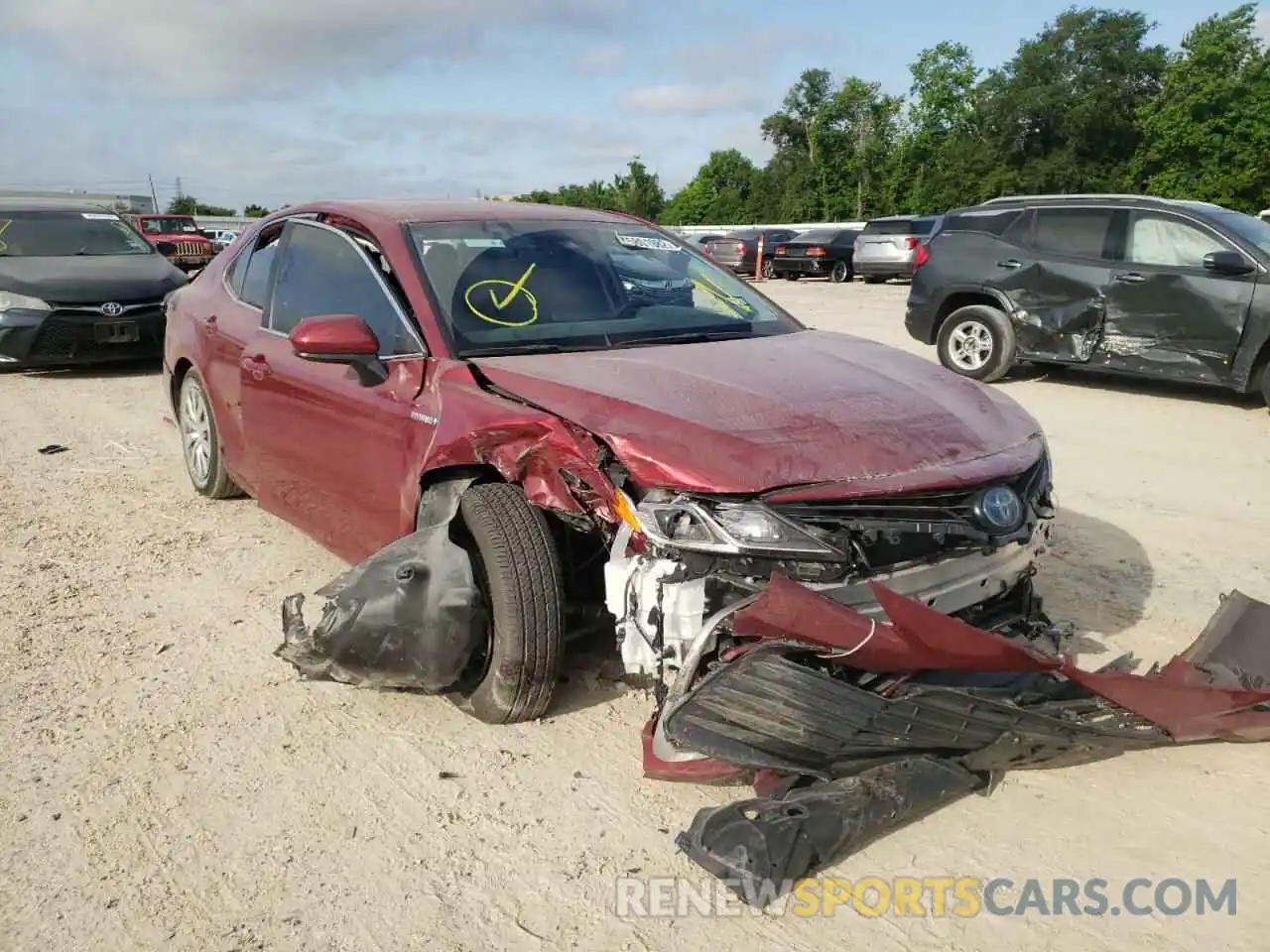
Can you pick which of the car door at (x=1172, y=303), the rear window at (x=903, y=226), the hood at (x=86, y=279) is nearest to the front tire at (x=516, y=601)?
the car door at (x=1172, y=303)

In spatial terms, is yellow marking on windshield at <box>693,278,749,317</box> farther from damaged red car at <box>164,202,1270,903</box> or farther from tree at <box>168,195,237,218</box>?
tree at <box>168,195,237,218</box>

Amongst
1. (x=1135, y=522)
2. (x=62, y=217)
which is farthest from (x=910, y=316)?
(x=62, y=217)

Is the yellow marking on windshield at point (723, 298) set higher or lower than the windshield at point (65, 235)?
higher

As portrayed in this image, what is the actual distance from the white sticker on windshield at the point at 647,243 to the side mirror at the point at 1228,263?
5910 mm

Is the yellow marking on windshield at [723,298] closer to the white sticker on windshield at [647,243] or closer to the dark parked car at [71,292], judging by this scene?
the white sticker on windshield at [647,243]

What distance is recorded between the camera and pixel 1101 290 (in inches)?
354

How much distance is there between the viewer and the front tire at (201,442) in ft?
17.5

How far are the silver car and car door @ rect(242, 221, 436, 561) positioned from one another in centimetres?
2007

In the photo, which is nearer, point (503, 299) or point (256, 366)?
point (503, 299)

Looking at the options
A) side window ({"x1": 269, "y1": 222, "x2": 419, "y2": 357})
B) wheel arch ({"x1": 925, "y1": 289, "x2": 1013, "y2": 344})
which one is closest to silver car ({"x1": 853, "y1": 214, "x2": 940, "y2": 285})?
wheel arch ({"x1": 925, "y1": 289, "x2": 1013, "y2": 344})

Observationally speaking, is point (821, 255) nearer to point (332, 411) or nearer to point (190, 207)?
point (332, 411)

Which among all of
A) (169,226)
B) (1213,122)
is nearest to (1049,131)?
(1213,122)

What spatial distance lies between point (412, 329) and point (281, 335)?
1.11 metres

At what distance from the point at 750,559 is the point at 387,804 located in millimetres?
1286
